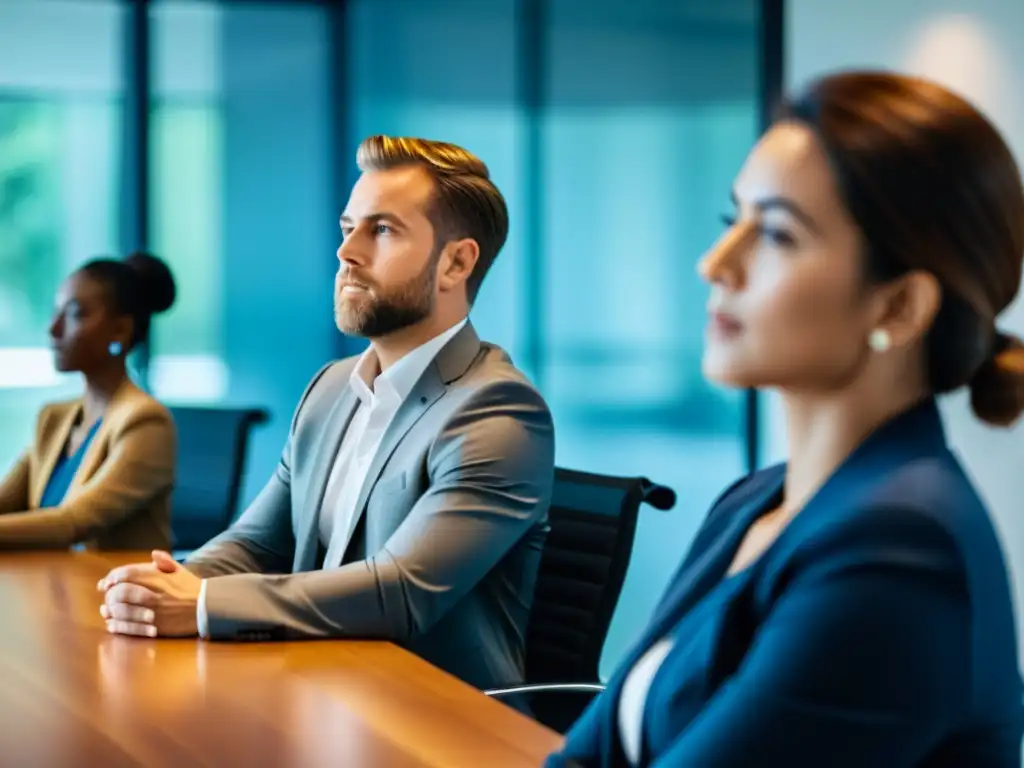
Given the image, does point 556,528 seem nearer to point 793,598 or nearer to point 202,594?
point 202,594

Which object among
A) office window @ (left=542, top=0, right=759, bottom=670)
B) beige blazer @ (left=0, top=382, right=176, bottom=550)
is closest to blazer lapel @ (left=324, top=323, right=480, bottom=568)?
beige blazer @ (left=0, top=382, right=176, bottom=550)

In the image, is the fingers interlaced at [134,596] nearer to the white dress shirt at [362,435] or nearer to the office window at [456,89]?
the white dress shirt at [362,435]

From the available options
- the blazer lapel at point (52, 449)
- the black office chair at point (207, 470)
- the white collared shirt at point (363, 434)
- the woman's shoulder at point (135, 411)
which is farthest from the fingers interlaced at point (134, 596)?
the black office chair at point (207, 470)

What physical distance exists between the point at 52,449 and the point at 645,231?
2241 millimetres

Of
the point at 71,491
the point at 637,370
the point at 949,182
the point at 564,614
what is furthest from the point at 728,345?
the point at 637,370

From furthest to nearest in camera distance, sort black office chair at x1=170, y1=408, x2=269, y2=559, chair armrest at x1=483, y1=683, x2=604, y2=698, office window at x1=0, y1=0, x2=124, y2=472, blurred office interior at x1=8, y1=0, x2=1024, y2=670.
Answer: office window at x1=0, y1=0, x2=124, y2=472, blurred office interior at x1=8, y1=0, x2=1024, y2=670, black office chair at x1=170, y1=408, x2=269, y2=559, chair armrest at x1=483, y1=683, x2=604, y2=698

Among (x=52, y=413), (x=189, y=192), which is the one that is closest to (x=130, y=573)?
(x=52, y=413)

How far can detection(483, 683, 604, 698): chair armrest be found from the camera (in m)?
2.25

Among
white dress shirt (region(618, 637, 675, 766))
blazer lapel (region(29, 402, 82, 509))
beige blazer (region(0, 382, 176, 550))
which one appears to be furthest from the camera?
blazer lapel (region(29, 402, 82, 509))

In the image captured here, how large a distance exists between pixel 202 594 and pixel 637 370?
3106mm

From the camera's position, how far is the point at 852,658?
103cm

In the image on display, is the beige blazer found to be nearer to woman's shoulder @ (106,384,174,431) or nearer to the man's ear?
woman's shoulder @ (106,384,174,431)

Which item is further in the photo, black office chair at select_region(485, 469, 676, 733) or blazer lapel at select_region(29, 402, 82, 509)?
blazer lapel at select_region(29, 402, 82, 509)

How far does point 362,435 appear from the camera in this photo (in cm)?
251
